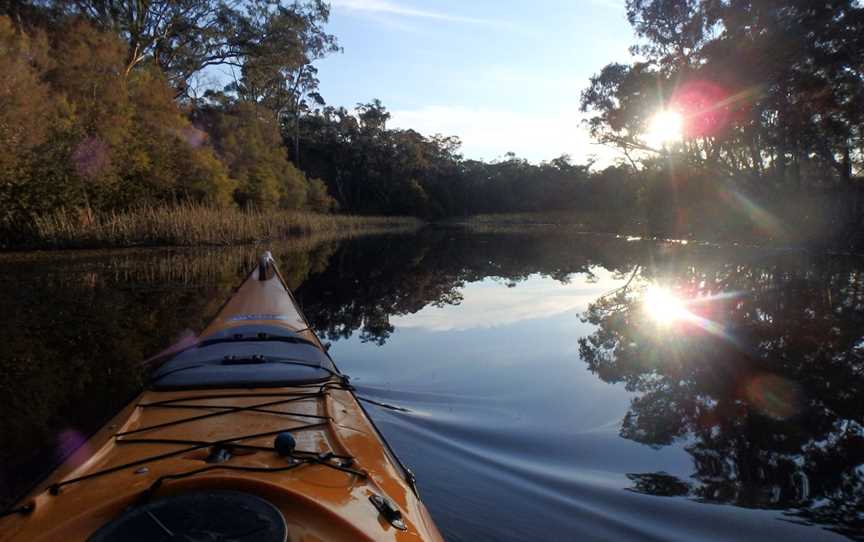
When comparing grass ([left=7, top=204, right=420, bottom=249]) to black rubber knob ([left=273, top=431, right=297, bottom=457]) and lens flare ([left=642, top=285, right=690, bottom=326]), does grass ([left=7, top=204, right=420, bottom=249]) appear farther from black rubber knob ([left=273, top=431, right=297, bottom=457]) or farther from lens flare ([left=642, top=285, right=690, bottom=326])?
black rubber knob ([left=273, top=431, right=297, bottom=457])

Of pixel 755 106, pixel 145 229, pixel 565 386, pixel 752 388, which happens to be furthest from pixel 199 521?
pixel 755 106

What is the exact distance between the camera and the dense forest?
39.5 ft

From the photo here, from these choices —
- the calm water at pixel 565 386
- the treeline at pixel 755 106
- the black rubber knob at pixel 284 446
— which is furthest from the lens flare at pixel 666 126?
the black rubber knob at pixel 284 446

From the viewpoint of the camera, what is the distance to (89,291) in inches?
269

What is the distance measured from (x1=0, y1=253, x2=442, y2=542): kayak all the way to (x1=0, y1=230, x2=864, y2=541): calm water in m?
0.56

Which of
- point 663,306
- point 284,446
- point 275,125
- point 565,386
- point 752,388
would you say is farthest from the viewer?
point 275,125

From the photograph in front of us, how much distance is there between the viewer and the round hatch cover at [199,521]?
1.11 meters

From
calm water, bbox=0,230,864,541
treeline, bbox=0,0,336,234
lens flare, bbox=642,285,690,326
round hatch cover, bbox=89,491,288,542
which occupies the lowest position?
calm water, bbox=0,230,864,541

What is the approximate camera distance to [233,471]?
1442 millimetres

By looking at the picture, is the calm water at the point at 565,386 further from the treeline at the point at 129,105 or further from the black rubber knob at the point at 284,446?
the treeline at the point at 129,105

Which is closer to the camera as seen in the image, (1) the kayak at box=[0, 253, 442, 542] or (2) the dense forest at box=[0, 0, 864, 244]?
(1) the kayak at box=[0, 253, 442, 542]

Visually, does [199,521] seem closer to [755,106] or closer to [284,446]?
[284,446]

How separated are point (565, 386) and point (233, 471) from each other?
268cm

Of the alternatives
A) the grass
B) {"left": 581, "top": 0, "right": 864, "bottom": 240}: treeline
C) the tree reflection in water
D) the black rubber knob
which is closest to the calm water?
the tree reflection in water
